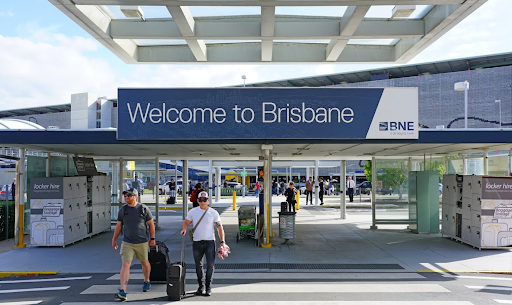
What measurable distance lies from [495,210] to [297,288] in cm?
677

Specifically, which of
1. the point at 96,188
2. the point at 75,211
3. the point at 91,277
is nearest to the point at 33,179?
the point at 75,211

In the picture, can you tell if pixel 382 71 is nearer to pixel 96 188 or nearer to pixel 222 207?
pixel 222 207

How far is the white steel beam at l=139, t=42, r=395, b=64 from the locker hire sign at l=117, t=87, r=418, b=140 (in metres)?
6.16

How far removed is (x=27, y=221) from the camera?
13.9 m

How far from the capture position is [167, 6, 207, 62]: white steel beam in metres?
11.4

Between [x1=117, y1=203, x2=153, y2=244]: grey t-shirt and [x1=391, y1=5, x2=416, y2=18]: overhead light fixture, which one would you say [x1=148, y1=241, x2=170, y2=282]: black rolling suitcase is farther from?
[x1=391, y1=5, x2=416, y2=18]: overhead light fixture

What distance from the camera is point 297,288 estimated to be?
297 inches

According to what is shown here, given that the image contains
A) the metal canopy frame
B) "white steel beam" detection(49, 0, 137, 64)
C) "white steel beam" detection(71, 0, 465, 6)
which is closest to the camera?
"white steel beam" detection(71, 0, 465, 6)

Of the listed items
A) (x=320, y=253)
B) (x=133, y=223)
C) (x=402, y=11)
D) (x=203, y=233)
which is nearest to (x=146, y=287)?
(x=133, y=223)

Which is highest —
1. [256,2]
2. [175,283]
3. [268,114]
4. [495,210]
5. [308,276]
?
[256,2]

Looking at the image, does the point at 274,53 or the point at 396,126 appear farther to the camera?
the point at 274,53

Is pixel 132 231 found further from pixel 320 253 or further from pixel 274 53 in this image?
pixel 274 53

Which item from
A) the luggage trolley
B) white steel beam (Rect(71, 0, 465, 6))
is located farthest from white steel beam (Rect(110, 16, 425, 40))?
the luggage trolley

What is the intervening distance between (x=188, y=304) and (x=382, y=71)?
5563cm
